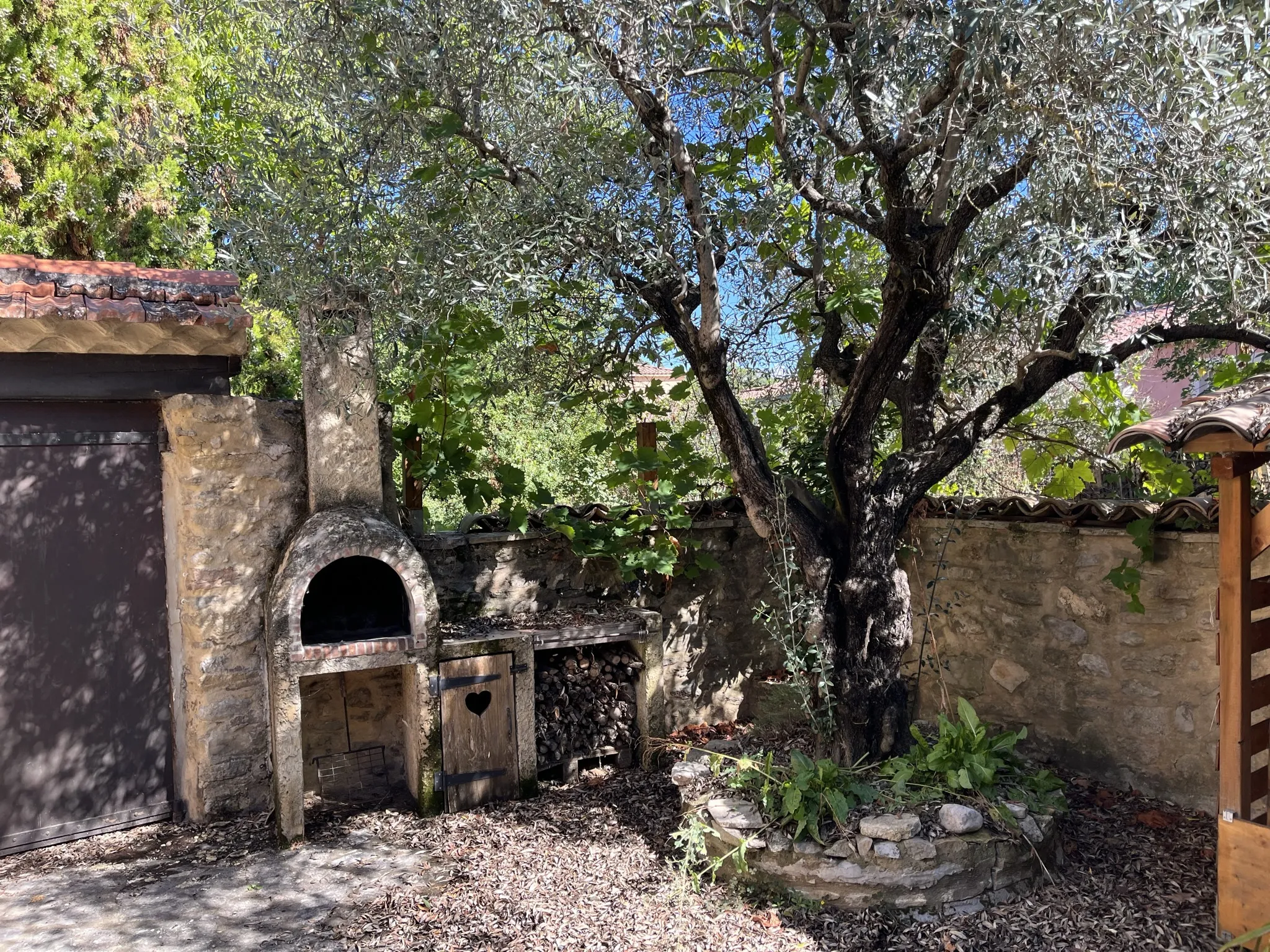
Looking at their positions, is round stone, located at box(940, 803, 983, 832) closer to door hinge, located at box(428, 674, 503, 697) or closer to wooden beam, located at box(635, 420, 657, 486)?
door hinge, located at box(428, 674, 503, 697)

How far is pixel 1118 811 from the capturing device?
5055 mm

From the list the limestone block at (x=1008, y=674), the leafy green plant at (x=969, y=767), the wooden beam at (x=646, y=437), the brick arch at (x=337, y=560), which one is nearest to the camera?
the leafy green plant at (x=969, y=767)

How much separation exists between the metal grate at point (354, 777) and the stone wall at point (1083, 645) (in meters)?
3.59

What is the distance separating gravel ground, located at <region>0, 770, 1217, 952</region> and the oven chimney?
196cm

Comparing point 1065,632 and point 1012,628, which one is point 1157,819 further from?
point 1012,628

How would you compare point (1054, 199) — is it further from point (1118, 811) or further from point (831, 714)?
point (1118, 811)

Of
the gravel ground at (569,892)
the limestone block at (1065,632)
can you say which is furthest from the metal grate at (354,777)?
the limestone block at (1065,632)

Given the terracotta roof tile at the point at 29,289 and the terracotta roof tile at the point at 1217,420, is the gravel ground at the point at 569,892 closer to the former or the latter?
the terracotta roof tile at the point at 1217,420

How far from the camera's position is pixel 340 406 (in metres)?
5.16

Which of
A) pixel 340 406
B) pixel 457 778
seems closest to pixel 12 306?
pixel 340 406

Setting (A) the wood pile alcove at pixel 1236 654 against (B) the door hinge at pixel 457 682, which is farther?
(B) the door hinge at pixel 457 682

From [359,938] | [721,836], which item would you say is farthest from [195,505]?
[721,836]

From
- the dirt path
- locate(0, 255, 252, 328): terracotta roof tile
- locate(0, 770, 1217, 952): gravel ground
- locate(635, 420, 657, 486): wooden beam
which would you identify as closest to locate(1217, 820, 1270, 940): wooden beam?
locate(0, 770, 1217, 952): gravel ground

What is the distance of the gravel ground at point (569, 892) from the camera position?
391 centimetres
